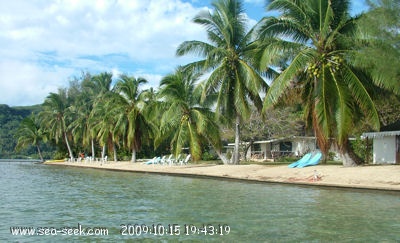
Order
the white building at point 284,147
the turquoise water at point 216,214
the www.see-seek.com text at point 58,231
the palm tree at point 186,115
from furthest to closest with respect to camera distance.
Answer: the white building at point 284,147
the palm tree at point 186,115
the www.see-seek.com text at point 58,231
the turquoise water at point 216,214

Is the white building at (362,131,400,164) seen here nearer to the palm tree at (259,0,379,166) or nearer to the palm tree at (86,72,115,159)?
the palm tree at (259,0,379,166)

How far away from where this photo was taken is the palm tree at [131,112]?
132 ft

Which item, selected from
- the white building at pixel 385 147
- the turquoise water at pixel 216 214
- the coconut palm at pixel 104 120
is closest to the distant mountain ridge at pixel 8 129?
the coconut palm at pixel 104 120

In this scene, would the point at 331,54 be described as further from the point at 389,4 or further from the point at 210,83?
the point at 210,83

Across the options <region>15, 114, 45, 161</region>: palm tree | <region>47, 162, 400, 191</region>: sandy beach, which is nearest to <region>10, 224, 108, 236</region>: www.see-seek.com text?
<region>47, 162, 400, 191</region>: sandy beach

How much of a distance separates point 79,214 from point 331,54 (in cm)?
1456

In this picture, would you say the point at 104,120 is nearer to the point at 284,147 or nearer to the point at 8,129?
the point at 284,147

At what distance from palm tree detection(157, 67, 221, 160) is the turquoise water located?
1422 cm

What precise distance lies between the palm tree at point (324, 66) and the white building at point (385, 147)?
544cm

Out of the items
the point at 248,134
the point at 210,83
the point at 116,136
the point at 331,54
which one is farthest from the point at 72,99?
the point at 331,54

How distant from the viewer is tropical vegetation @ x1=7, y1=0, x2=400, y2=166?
19.0 meters

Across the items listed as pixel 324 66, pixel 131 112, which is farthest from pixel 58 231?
pixel 131 112

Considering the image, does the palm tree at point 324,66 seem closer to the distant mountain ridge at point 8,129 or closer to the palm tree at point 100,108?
the palm tree at point 100,108

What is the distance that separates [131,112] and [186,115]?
1029cm
